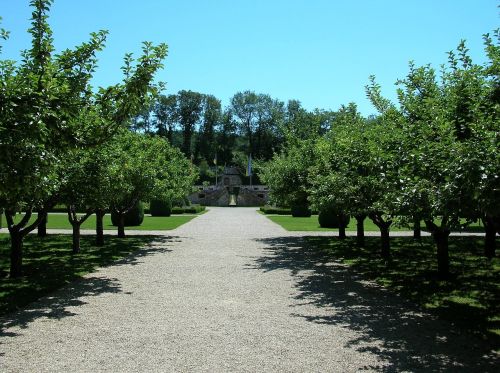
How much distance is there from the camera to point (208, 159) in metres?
116

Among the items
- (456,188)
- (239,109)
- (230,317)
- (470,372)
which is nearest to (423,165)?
(456,188)

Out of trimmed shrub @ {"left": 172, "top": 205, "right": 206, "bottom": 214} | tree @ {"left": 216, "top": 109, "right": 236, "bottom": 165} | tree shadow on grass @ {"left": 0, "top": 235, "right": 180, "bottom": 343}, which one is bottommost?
tree shadow on grass @ {"left": 0, "top": 235, "right": 180, "bottom": 343}

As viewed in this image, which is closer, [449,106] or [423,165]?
[423,165]

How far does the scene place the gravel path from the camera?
5.80 metres

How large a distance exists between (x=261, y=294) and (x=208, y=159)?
107m

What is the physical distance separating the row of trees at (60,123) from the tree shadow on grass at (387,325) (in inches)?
197

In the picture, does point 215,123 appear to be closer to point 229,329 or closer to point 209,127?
point 209,127

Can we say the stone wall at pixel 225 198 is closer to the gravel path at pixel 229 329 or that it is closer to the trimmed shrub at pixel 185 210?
the trimmed shrub at pixel 185 210

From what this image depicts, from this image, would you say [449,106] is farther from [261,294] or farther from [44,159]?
[44,159]

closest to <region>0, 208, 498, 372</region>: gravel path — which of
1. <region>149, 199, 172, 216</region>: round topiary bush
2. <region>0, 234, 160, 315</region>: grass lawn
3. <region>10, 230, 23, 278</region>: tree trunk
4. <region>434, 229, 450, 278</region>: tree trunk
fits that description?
<region>0, 234, 160, 315</region>: grass lawn

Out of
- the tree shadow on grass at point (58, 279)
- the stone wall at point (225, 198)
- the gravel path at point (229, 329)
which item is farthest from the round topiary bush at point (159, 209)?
the stone wall at point (225, 198)

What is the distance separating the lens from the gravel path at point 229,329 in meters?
5.80

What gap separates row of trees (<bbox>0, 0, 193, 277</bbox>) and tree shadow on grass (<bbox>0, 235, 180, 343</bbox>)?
1.09 m

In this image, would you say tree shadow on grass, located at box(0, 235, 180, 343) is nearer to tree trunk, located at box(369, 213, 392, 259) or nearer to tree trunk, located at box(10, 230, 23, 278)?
tree trunk, located at box(10, 230, 23, 278)
